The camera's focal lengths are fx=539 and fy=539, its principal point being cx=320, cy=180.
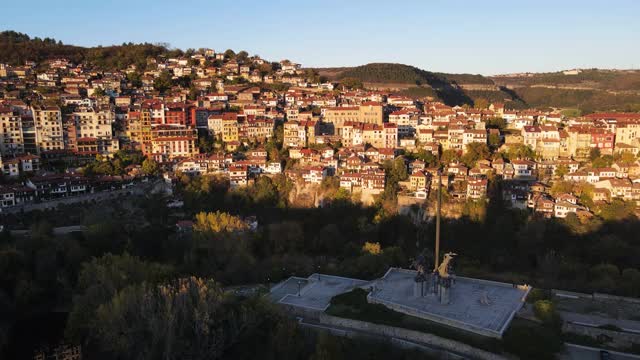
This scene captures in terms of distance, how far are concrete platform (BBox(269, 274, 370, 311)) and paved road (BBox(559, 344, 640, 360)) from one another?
14.9ft

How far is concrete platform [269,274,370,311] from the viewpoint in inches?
452

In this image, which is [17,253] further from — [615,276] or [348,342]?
[615,276]

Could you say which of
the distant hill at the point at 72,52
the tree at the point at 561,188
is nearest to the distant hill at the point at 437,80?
the distant hill at the point at 72,52

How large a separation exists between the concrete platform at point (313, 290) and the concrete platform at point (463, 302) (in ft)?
3.14

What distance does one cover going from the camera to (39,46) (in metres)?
39.1

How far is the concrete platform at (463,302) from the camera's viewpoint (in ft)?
31.6

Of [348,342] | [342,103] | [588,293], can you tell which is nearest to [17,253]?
[348,342]

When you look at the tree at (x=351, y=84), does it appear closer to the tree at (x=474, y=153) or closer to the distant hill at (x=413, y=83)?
the distant hill at (x=413, y=83)

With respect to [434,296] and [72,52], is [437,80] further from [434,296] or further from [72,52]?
[434,296]

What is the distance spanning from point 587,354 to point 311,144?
1673 centimetres

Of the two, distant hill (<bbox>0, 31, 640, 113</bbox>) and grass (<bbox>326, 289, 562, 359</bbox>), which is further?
distant hill (<bbox>0, 31, 640, 113</bbox>)

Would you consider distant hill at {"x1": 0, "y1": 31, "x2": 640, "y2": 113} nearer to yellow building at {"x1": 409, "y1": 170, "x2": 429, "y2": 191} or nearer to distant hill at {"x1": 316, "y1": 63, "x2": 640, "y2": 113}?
distant hill at {"x1": 316, "y1": 63, "x2": 640, "y2": 113}

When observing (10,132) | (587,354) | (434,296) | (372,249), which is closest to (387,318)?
(434,296)

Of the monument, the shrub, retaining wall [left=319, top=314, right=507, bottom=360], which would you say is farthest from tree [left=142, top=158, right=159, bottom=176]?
the shrub
